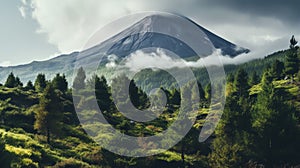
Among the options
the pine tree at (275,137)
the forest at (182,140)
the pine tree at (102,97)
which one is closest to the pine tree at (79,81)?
the pine tree at (102,97)

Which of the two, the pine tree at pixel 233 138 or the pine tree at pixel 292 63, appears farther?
the pine tree at pixel 292 63

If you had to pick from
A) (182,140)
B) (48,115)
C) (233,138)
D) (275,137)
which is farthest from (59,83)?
(275,137)

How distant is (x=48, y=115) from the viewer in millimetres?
47188

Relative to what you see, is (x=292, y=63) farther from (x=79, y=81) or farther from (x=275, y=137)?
(x=79, y=81)

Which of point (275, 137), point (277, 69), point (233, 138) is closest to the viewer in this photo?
point (275, 137)

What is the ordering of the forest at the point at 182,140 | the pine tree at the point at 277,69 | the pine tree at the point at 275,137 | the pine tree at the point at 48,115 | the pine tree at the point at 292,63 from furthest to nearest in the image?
the pine tree at the point at 277,69
the pine tree at the point at 292,63
the pine tree at the point at 48,115
the pine tree at the point at 275,137
the forest at the point at 182,140

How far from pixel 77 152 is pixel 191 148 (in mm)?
16317

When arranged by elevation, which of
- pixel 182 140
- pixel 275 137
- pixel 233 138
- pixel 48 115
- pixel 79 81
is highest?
pixel 79 81

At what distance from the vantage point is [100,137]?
171ft

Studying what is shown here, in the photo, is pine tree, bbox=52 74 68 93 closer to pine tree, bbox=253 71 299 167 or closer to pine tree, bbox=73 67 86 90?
pine tree, bbox=73 67 86 90

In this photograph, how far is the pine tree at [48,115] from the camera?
47000 millimetres

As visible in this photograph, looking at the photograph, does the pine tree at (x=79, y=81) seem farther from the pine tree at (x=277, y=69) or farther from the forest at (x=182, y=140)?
the pine tree at (x=277, y=69)

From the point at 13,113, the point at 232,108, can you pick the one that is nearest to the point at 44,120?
the point at 13,113

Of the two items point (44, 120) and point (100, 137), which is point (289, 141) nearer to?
point (100, 137)
